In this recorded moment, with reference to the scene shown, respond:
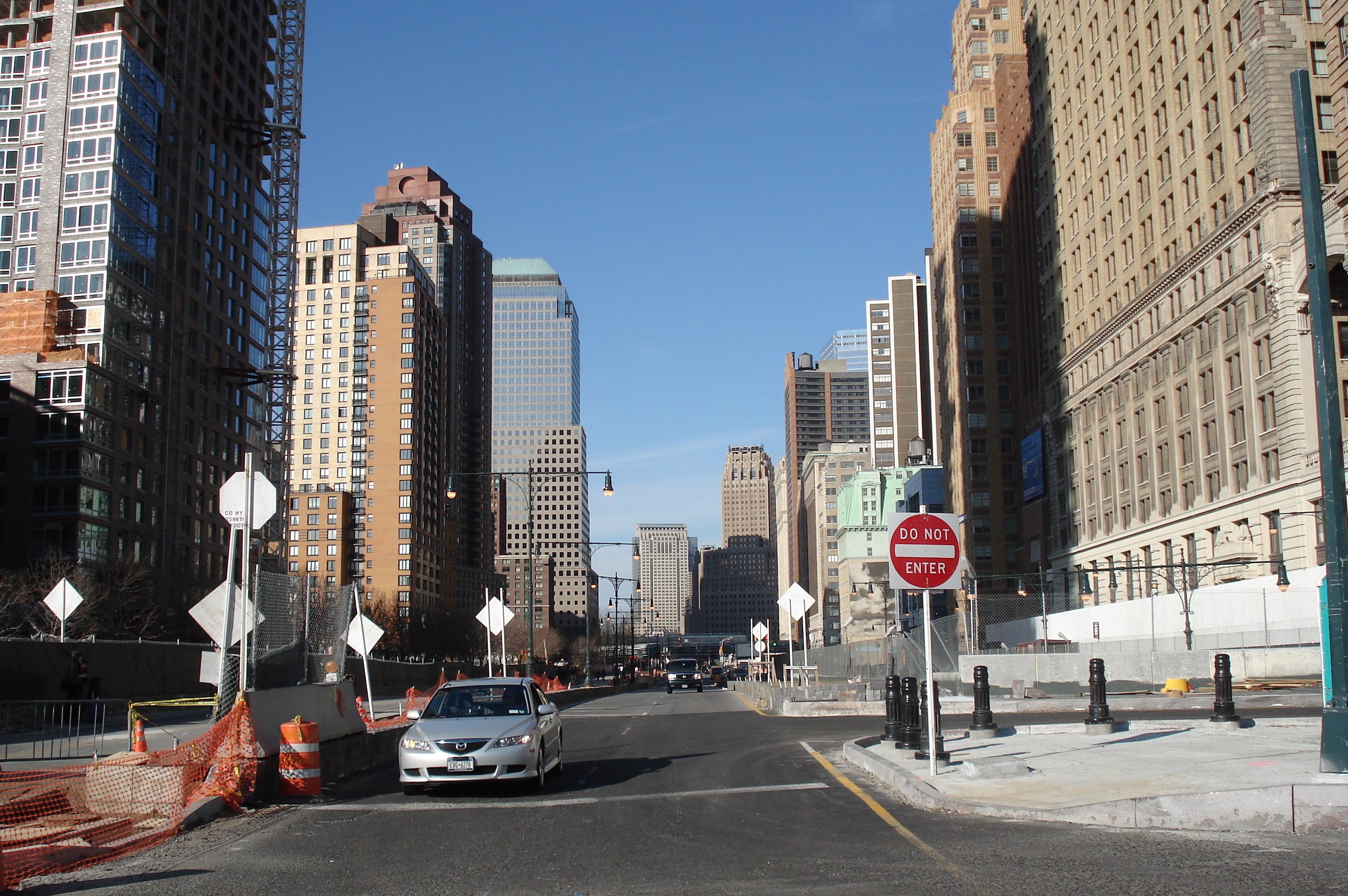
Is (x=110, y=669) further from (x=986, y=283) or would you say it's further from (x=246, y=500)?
(x=986, y=283)

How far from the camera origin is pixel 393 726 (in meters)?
21.1

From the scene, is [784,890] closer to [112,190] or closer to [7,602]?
[7,602]

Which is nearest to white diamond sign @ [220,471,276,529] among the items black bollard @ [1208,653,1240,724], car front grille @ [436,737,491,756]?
car front grille @ [436,737,491,756]

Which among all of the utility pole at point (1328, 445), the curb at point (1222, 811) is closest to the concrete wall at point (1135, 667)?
the utility pole at point (1328, 445)

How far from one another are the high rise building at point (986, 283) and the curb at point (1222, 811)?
86.4 metres

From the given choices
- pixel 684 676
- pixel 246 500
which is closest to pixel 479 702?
pixel 246 500

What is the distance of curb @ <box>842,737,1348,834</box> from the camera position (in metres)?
10.1

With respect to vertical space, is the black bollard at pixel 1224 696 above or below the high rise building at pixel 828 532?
below

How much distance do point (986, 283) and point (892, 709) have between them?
307ft

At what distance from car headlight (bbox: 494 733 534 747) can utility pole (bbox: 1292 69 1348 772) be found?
8.55 metres

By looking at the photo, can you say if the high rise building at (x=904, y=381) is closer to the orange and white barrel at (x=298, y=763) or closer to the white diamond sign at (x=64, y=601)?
the white diamond sign at (x=64, y=601)

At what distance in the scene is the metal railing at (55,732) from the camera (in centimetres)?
2128

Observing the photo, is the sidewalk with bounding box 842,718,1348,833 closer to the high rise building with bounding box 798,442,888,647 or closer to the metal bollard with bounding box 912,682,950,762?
the metal bollard with bounding box 912,682,950,762

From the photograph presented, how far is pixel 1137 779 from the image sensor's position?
41.2 feet
